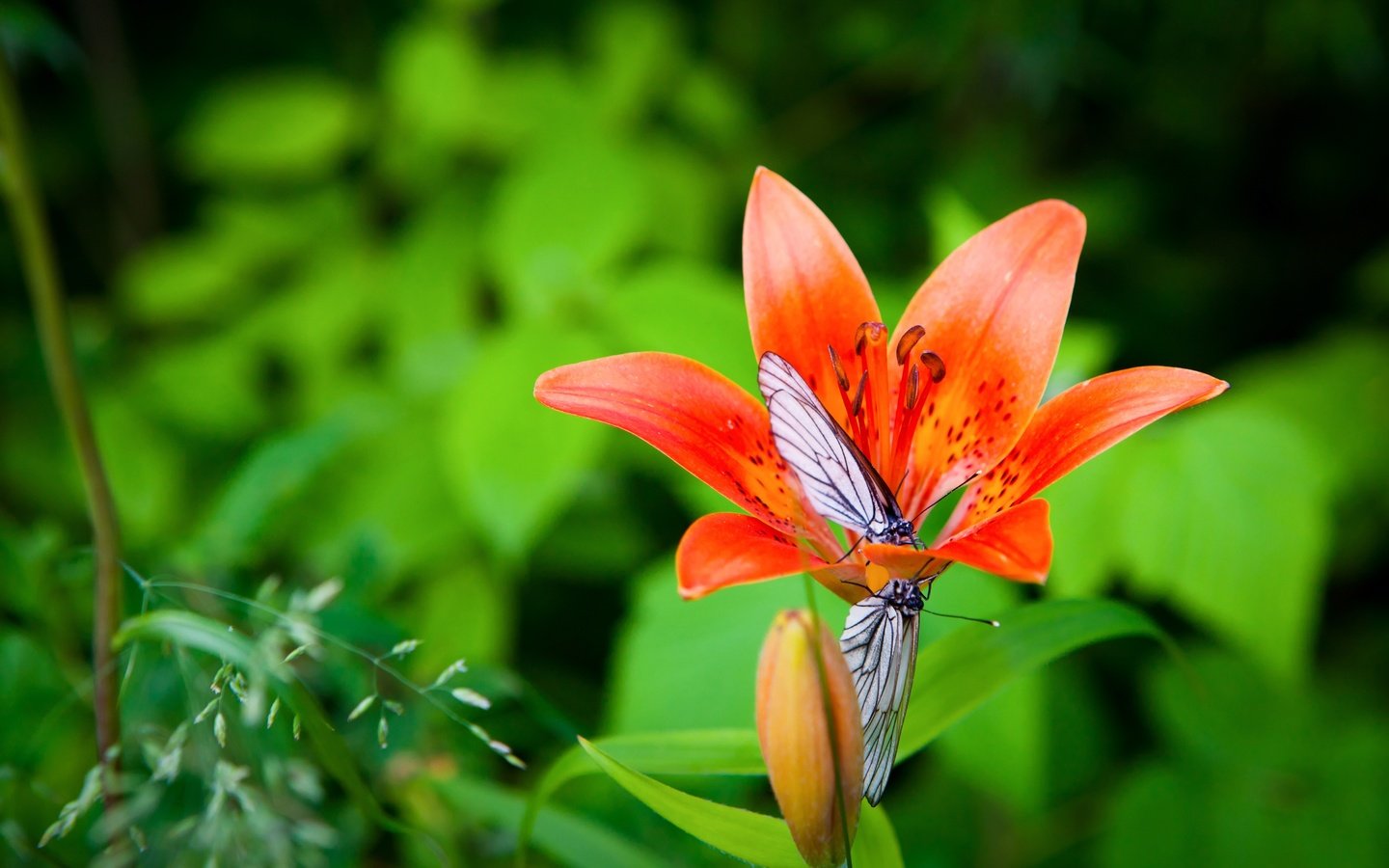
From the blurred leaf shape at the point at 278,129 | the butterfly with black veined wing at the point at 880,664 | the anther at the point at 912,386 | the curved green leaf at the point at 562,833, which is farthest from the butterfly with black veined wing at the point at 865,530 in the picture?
the blurred leaf shape at the point at 278,129

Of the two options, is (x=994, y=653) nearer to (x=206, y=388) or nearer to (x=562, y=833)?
(x=562, y=833)

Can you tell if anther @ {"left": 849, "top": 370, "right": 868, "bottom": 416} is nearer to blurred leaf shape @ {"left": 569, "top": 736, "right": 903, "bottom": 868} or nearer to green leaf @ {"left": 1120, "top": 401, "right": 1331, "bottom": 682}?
blurred leaf shape @ {"left": 569, "top": 736, "right": 903, "bottom": 868}

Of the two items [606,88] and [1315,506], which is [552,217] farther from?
[1315,506]

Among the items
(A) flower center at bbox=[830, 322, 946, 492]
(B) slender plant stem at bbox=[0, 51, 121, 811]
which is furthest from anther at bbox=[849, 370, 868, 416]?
(B) slender plant stem at bbox=[0, 51, 121, 811]

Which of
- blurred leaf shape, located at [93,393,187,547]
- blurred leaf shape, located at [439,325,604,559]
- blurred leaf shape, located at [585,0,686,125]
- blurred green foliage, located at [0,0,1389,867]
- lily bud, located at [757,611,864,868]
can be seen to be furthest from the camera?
blurred leaf shape, located at [585,0,686,125]

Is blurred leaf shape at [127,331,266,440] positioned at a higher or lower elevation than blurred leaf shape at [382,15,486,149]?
lower

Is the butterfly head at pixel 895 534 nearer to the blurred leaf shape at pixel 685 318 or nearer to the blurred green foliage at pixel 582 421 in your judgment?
the blurred green foliage at pixel 582 421

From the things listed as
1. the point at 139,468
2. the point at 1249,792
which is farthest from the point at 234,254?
the point at 1249,792
